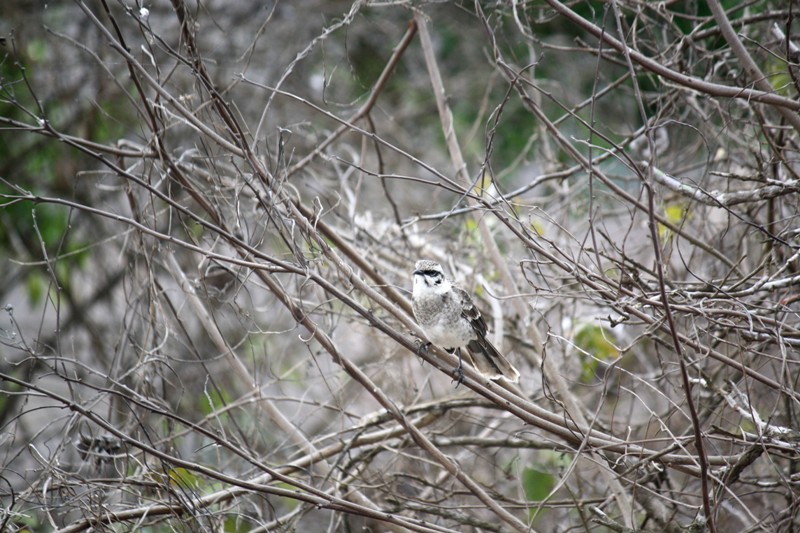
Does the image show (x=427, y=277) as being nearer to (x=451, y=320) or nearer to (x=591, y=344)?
(x=451, y=320)

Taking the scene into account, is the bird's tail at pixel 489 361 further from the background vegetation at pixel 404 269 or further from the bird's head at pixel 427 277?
the bird's head at pixel 427 277

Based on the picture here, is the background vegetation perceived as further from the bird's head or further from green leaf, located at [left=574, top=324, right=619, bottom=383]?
the bird's head

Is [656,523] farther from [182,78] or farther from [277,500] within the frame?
[182,78]

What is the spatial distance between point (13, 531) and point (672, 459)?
115 inches

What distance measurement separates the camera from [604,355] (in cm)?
512

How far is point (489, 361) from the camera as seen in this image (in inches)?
177

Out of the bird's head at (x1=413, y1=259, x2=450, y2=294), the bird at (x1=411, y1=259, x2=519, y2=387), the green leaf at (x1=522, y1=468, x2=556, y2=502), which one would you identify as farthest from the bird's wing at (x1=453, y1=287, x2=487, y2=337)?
the green leaf at (x1=522, y1=468, x2=556, y2=502)

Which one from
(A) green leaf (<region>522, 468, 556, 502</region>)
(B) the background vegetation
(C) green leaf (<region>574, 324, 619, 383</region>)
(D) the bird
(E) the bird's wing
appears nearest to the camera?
(B) the background vegetation

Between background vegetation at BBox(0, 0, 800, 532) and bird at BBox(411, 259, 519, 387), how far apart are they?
27 centimetres

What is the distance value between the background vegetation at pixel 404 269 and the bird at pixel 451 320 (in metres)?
0.27

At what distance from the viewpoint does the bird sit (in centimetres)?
430

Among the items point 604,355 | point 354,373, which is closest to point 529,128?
point 604,355

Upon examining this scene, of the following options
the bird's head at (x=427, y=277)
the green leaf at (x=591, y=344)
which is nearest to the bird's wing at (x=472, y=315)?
the bird's head at (x=427, y=277)

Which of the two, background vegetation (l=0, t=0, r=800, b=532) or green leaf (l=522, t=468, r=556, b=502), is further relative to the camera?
green leaf (l=522, t=468, r=556, b=502)
